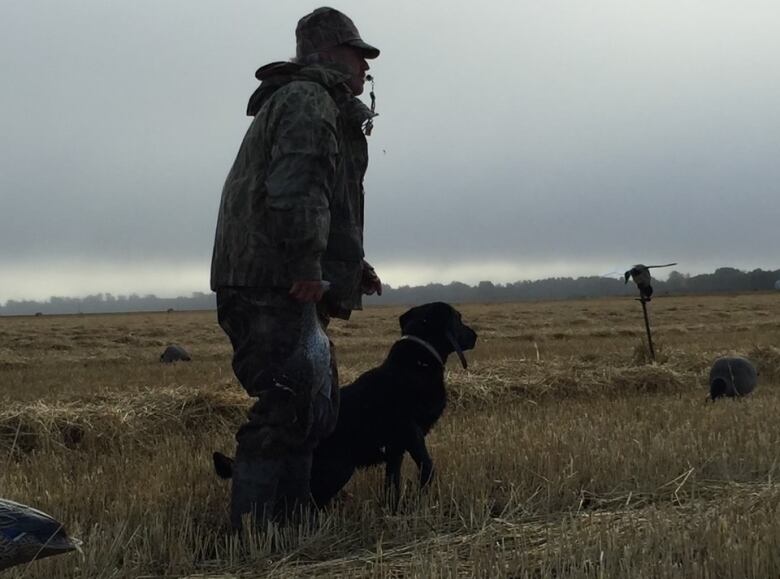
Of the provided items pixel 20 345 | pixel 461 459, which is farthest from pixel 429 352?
pixel 20 345

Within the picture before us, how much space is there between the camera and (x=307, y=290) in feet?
10.5

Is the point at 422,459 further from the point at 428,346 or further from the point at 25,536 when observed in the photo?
the point at 25,536

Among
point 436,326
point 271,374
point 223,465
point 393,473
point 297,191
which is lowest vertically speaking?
point 393,473

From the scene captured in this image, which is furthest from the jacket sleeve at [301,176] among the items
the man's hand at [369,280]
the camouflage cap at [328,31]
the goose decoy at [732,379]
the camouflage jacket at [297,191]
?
the goose decoy at [732,379]

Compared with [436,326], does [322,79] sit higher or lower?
higher

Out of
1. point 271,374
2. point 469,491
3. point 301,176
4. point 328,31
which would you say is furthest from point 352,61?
point 469,491

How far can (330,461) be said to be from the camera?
12.6 ft

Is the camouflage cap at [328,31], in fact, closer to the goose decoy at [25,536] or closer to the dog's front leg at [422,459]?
the dog's front leg at [422,459]

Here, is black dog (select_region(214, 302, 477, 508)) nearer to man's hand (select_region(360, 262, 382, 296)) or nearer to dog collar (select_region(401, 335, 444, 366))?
dog collar (select_region(401, 335, 444, 366))

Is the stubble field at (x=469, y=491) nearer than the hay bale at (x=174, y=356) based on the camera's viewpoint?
Yes

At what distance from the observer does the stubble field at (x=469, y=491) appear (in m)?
2.82

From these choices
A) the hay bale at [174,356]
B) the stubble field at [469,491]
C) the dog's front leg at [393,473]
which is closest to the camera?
the stubble field at [469,491]

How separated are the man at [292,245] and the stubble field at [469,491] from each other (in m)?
0.38

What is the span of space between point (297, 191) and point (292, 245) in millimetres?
232
